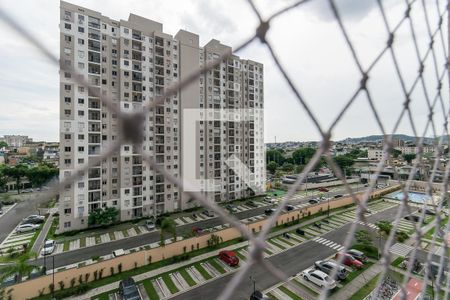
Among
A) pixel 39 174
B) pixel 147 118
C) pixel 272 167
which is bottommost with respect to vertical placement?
pixel 272 167

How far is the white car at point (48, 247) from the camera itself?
6081mm

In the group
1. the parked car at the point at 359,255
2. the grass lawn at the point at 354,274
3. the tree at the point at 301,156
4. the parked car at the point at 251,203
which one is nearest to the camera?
the grass lawn at the point at 354,274

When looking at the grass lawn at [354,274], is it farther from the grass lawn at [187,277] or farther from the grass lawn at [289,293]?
the grass lawn at [187,277]

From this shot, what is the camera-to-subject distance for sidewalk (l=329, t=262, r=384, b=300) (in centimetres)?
424

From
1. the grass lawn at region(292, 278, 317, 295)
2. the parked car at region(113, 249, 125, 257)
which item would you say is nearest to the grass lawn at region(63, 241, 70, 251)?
the parked car at region(113, 249, 125, 257)

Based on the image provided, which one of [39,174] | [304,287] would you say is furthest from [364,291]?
[39,174]

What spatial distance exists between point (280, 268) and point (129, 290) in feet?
9.57

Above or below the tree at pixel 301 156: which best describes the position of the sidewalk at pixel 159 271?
below

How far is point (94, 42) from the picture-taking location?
788 centimetres

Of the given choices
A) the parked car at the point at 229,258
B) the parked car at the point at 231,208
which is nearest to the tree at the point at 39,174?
the parked car at the point at 231,208

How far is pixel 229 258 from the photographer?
5.40m

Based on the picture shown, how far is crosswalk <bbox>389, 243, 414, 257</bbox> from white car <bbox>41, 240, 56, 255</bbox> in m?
8.24

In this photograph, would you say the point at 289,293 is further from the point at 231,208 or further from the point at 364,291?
the point at 231,208

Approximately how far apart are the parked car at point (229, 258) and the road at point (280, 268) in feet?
1.30
